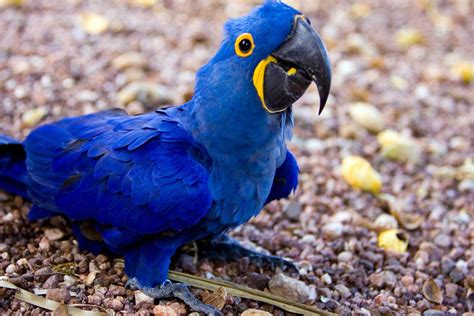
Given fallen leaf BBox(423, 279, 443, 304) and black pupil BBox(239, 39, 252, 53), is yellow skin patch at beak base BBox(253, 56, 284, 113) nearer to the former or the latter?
black pupil BBox(239, 39, 252, 53)

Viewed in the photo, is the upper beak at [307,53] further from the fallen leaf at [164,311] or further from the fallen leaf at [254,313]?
→ the fallen leaf at [164,311]

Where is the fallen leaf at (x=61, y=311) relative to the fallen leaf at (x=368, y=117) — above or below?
below

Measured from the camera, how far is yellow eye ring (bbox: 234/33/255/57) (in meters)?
2.52

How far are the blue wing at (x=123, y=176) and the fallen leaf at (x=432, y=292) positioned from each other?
112cm

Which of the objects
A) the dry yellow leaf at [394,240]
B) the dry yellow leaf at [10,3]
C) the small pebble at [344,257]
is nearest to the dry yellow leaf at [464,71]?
the dry yellow leaf at [394,240]

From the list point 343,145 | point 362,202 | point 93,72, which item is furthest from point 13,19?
point 362,202

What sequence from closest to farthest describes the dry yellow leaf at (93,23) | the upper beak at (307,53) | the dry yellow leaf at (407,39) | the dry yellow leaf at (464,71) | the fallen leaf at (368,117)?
the upper beak at (307,53)
the fallen leaf at (368,117)
the dry yellow leaf at (93,23)
the dry yellow leaf at (464,71)
the dry yellow leaf at (407,39)

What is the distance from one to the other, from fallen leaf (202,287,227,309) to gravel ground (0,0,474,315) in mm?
45

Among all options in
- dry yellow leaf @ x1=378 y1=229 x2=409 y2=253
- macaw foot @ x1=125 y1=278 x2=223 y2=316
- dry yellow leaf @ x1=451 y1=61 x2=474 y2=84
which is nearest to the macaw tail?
macaw foot @ x1=125 y1=278 x2=223 y2=316

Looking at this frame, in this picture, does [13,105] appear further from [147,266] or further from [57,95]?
[147,266]

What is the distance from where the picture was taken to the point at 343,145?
4.29m

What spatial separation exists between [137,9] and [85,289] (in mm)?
3415

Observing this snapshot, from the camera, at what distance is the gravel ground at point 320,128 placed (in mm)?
2930

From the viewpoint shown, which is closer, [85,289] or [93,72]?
[85,289]
